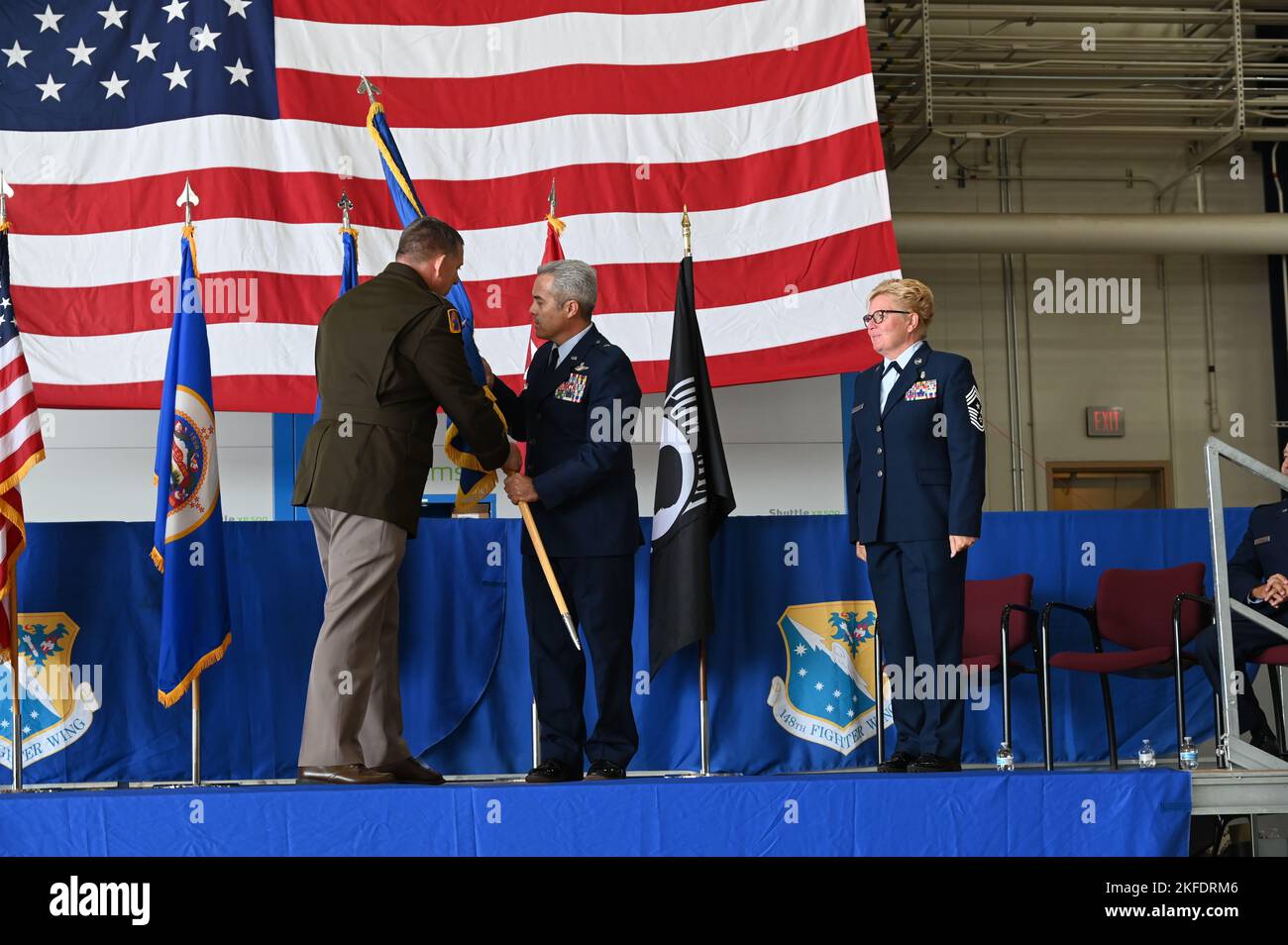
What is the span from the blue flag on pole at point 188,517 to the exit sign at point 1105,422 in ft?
29.8

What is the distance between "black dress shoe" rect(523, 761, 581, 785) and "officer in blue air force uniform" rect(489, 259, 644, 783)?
16mm

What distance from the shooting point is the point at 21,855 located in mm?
3465

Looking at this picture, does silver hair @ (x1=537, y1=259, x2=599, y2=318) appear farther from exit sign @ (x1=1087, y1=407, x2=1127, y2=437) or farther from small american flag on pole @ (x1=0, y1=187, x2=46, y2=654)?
exit sign @ (x1=1087, y1=407, x2=1127, y2=437)

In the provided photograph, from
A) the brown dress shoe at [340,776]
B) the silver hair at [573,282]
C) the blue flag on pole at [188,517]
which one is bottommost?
the brown dress shoe at [340,776]

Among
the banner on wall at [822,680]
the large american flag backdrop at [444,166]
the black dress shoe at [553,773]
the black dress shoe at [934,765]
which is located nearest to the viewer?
the black dress shoe at [553,773]

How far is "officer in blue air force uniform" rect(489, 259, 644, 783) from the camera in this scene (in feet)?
13.0

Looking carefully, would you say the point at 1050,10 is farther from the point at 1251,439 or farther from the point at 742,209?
the point at 742,209

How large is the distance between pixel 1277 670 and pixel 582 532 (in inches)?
115

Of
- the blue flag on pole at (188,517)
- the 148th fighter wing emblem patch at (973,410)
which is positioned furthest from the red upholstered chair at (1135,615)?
the blue flag on pole at (188,517)

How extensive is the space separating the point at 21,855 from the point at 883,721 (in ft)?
9.75

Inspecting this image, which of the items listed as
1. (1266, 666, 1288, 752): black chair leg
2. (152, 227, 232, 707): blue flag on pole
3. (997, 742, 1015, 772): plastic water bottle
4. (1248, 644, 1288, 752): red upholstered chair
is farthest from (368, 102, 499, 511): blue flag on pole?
(1266, 666, 1288, 752): black chair leg

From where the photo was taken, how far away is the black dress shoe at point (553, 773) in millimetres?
3814

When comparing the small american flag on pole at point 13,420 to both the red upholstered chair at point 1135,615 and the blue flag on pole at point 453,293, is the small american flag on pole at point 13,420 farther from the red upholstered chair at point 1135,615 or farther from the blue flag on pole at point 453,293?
the red upholstered chair at point 1135,615

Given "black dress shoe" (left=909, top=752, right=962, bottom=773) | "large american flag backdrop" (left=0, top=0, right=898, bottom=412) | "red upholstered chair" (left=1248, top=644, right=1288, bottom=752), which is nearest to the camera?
"black dress shoe" (left=909, top=752, right=962, bottom=773)
